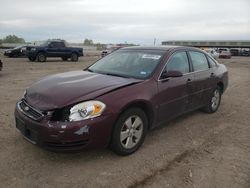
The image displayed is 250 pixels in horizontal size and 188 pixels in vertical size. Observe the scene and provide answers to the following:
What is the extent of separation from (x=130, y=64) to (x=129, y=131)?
140 centimetres

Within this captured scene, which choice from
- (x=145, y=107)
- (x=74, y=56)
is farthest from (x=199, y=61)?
(x=74, y=56)

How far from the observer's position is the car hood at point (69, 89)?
3.69 meters

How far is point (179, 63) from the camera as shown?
5285 millimetres

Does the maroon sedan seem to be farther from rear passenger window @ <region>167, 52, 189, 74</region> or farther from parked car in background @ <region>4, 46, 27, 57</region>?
parked car in background @ <region>4, 46, 27, 57</region>

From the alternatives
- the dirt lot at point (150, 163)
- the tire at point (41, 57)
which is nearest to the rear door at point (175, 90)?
the dirt lot at point (150, 163)

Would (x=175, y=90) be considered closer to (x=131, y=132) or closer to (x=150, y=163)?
(x=131, y=132)

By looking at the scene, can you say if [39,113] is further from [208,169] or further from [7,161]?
[208,169]

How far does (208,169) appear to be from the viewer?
383 centimetres

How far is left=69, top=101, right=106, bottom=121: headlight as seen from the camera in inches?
141

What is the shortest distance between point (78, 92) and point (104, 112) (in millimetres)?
471

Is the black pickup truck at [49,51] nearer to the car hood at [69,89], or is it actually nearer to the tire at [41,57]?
the tire at [41,57]

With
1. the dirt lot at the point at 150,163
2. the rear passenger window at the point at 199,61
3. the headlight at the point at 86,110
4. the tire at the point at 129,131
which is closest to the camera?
the dirt lot at the point at 150,163

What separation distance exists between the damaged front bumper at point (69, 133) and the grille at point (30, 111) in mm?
44

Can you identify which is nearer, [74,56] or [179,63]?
[179,63]
